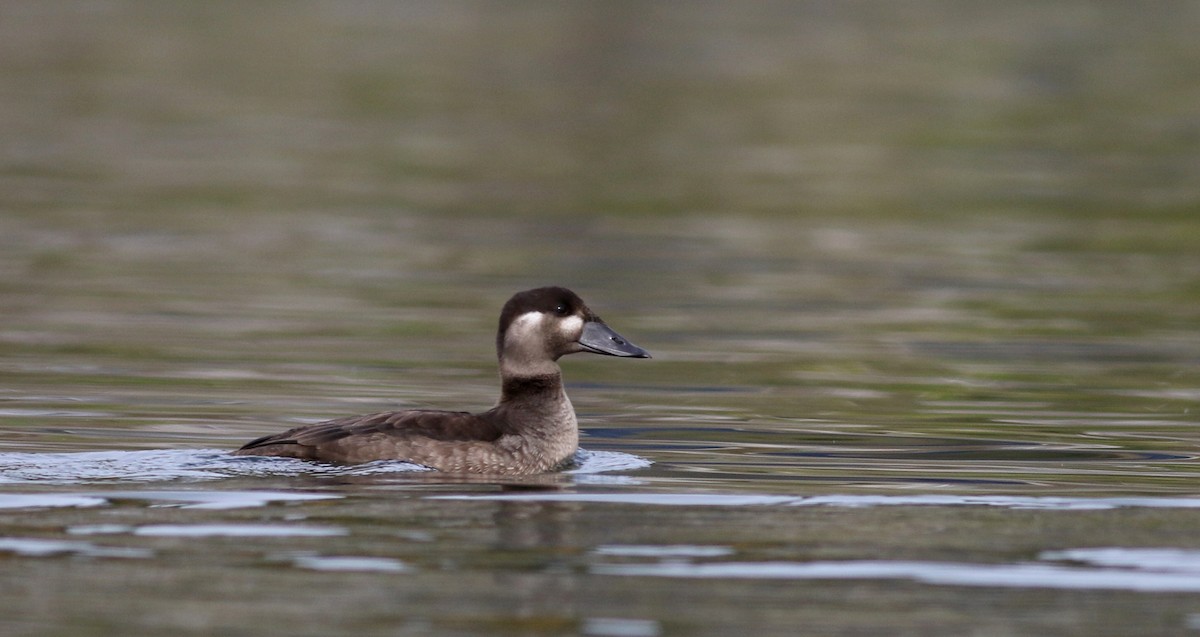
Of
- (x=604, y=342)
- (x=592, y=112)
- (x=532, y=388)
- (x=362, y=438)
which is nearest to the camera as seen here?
(x=362, y=438)

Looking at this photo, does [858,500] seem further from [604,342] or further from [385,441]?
[604,342]

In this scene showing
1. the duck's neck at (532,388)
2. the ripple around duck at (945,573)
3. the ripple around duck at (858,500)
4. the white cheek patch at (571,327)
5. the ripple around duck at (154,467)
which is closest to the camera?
the ripple around duck at (945,573)

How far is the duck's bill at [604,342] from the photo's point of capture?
11.7m

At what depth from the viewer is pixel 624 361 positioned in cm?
1628

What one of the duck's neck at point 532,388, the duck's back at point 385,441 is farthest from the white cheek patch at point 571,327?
the duck's back at point 385,441

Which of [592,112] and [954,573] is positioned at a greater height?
[592,112]

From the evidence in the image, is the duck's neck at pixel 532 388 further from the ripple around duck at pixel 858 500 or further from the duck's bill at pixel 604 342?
the ripple around duck at pixel 858 500

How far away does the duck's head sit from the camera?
11594 mm

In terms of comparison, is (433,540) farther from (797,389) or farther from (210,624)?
(797,389)

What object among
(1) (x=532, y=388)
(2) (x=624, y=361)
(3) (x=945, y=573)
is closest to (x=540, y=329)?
(1) (x=532, y=388)

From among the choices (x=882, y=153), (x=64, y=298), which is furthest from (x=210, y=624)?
(x=882, y=153)

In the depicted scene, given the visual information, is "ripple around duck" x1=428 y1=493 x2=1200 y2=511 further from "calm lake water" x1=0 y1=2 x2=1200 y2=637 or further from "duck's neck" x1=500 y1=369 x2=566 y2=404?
"duck's neck" x1=500 y1=369 x2=566 y2=404

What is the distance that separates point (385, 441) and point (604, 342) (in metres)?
1.84

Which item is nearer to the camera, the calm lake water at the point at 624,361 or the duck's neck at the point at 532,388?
the calm lake water at the point at 624,361
